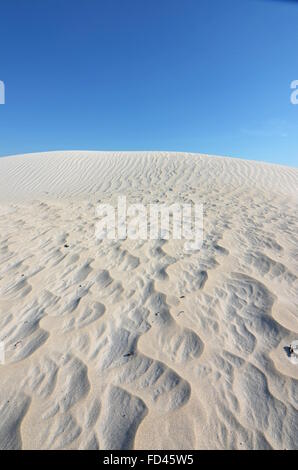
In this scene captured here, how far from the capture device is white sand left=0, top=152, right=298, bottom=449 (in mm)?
1115

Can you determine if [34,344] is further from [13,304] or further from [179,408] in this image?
[179,408]

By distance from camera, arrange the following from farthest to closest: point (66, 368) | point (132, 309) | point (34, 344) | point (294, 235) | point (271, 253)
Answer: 1. point (294, 235)
2. point (271, 253)
3. point (132, 309)
4. point (34, 344)
5. point (66, 368)

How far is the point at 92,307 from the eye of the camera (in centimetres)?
193

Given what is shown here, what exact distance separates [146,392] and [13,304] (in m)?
1.46

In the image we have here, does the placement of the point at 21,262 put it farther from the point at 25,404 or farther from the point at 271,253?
the point at 271,253

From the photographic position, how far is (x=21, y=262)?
2.77m

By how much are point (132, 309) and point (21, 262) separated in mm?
1692

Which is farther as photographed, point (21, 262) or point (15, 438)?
point (21, 262)

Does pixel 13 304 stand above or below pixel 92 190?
below

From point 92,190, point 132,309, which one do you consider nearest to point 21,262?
point 132,309

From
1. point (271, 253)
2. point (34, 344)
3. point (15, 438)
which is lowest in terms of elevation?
point (15, 438)

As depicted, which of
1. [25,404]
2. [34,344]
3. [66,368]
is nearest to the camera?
[25,404]

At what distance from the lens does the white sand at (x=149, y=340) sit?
1.12m

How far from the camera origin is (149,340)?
1584 millimetres
